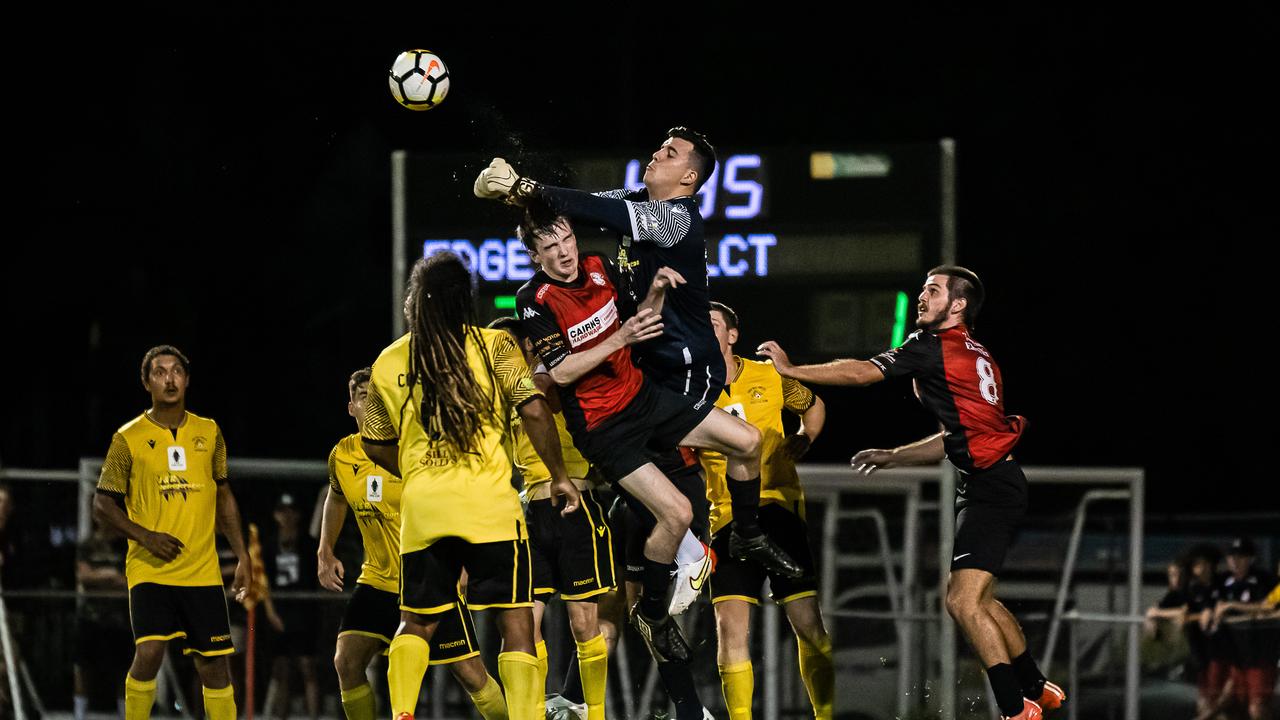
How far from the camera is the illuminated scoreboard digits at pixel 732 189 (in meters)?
10.7

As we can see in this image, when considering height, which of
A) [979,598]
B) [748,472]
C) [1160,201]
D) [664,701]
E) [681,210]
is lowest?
[664,701]

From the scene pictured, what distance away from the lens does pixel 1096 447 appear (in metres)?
28.8

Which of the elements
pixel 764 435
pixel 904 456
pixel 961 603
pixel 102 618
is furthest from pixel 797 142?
pixel 961 603

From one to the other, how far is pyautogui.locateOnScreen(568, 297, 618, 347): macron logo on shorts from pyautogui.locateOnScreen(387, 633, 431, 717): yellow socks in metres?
1.45

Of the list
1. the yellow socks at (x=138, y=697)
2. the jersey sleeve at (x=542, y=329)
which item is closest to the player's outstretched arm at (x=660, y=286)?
the jersey sleeve at (x=542, y=329)

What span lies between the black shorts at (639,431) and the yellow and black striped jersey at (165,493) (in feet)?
6.74

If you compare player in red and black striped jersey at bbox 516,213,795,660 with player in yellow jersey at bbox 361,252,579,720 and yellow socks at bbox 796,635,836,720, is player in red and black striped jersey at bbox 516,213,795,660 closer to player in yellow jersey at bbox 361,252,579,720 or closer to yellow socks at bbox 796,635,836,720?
player in yellow jersey at bbox 361,252,579,720

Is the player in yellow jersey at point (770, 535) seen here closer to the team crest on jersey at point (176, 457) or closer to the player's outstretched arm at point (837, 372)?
the player's outstretched arm at point (837, 372)

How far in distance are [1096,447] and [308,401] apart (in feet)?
44.6

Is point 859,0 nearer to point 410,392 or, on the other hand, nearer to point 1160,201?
point 1160,201

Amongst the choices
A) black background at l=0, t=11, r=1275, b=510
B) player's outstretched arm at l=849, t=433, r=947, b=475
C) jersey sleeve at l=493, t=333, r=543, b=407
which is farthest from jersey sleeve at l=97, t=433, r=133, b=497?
black background at l=0, t=11, r=1275, b=510

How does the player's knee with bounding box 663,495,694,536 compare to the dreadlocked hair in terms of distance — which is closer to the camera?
the dreadlocked hair

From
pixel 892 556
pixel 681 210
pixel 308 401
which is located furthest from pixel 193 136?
pixel 681 210

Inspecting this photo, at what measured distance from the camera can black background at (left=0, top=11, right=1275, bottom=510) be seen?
27.6m
